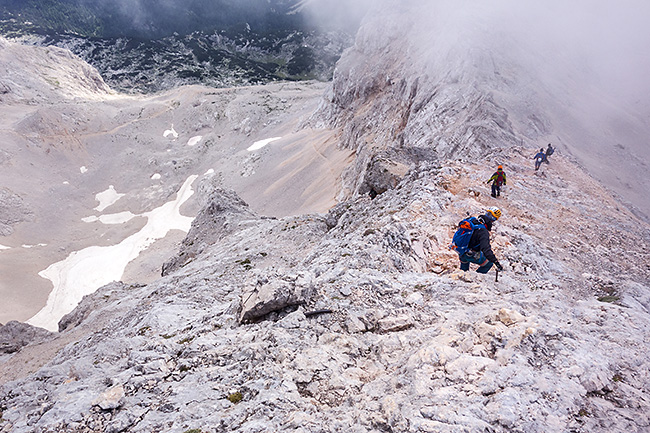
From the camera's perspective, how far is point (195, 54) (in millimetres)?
196000

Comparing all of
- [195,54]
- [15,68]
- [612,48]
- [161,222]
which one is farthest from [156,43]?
[612,48]

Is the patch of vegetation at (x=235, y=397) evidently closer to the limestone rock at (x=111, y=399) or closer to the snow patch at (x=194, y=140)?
the limestone rock at (x=111, y=399)

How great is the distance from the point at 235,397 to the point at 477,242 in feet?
25.0

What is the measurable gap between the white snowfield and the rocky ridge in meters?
32.4

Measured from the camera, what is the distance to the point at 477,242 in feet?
32.8

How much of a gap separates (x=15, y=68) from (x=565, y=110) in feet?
417

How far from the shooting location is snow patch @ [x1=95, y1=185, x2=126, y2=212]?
226ft

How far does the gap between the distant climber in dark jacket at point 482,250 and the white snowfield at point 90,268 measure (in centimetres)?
4662

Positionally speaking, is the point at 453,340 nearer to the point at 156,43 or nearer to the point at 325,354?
the point at 325,354

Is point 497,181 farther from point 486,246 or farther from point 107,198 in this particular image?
point 107,198

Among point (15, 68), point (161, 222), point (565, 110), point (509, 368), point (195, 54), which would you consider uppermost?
point (195, 54)

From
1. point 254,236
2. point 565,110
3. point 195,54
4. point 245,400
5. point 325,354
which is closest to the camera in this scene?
point 245,400

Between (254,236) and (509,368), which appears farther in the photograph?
(254,236)

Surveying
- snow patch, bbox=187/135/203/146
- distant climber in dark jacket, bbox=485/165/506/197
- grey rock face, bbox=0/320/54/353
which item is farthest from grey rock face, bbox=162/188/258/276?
snow patch, bbox=187/135/203/146
